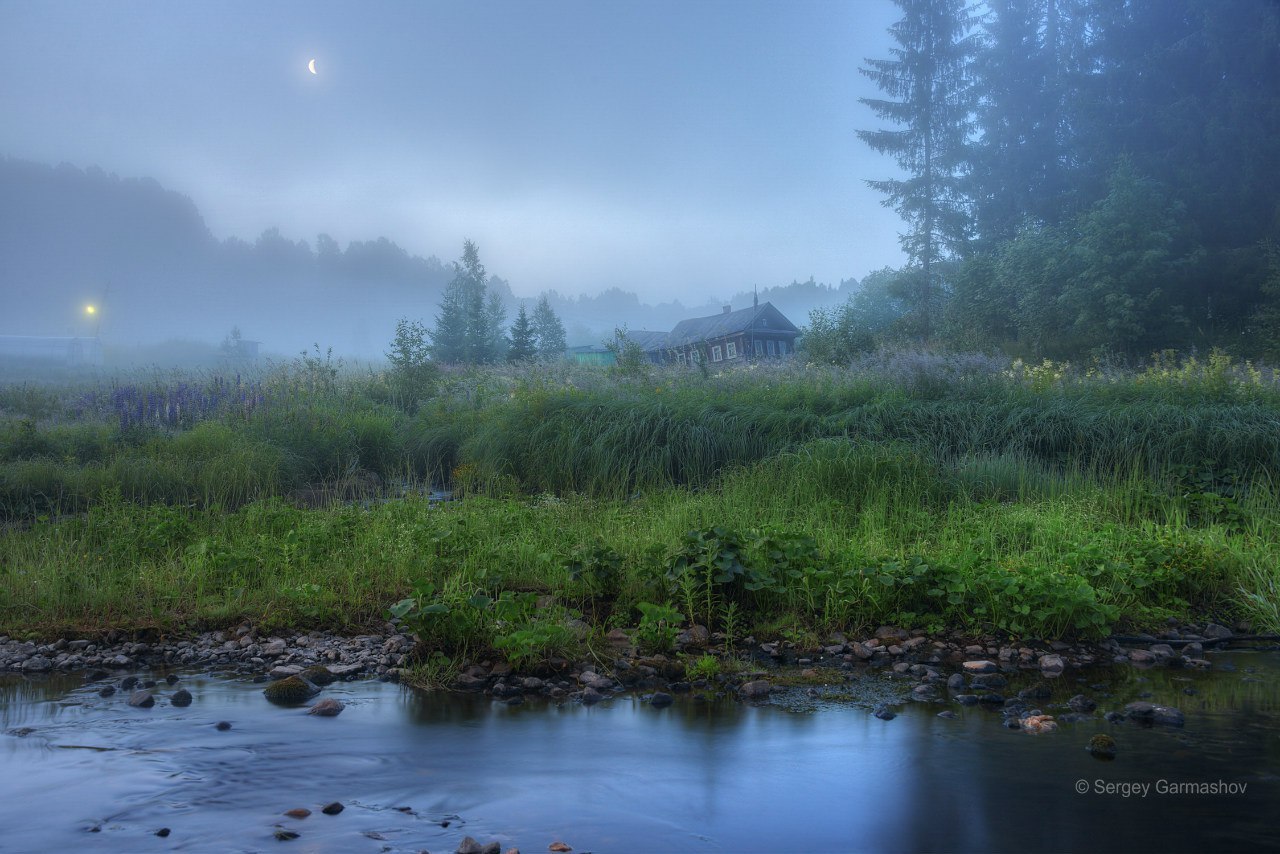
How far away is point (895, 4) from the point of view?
35.3 metres

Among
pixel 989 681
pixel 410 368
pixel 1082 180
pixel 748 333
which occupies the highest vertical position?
pixel 1082 180

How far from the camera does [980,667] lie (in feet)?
14.5

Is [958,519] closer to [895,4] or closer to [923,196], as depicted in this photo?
[923,196]

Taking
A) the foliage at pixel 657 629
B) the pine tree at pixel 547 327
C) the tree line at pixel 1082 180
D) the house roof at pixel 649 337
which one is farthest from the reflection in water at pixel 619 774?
the house roof at pixel 649 337

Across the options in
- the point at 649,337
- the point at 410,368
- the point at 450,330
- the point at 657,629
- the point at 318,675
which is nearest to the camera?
the point at 318,675

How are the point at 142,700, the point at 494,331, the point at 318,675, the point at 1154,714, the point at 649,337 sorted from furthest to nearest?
1. the point at 649,337
2. the point at 494,331
3. the point at 318,675
4. the point at 142,700
5. the point at 1154,714

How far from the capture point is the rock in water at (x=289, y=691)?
13.5 feet

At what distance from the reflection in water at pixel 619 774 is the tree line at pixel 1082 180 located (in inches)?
664

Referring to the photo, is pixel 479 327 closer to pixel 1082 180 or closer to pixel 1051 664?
pixel 1082 180

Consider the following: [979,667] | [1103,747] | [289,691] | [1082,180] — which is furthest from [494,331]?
[1103,747]

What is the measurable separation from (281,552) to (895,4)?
124 feet

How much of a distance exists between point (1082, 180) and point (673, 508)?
30.2 meters

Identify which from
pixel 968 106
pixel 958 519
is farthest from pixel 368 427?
pixel 968 106

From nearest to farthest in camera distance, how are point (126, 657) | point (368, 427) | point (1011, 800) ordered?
1. point (1011, 800)
2. point (126, 657)
3. point (368, 427)
